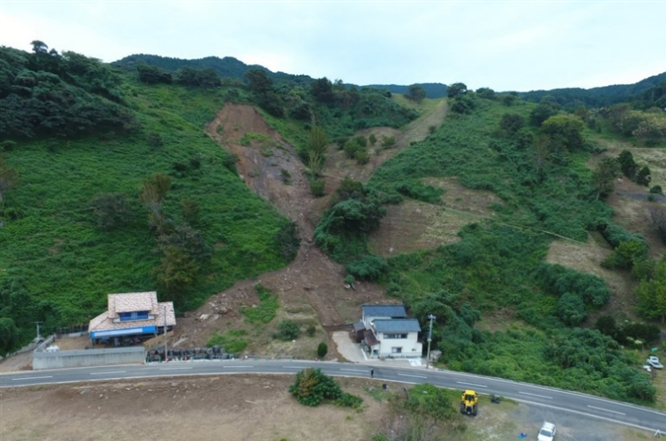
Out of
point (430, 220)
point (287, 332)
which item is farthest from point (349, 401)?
point (430, 220)

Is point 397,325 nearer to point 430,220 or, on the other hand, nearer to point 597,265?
point 430,220

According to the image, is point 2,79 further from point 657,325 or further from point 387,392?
point 657,325

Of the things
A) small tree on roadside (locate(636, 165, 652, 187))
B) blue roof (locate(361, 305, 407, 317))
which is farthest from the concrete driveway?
small tree on roadside (locate(636, 165, 652, 187))

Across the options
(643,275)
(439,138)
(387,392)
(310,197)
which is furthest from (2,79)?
(643,275)

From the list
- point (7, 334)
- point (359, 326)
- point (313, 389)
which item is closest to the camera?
point (313, 389)

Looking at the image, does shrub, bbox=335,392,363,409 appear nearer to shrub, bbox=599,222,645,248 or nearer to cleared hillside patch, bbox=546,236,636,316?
cleared hillside patch, bbox=546,236,636,316

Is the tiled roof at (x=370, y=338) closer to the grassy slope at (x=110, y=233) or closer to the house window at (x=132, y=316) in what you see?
the grassy slope at (x=110, y=233)
